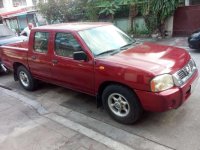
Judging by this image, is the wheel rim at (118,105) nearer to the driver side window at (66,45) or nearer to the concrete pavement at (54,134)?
the concrete pavement at (54,134)

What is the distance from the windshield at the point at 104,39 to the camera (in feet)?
14.1

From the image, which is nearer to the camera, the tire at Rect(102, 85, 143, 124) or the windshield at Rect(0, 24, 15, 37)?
the tire at Rect(102, 85, 143, 124)

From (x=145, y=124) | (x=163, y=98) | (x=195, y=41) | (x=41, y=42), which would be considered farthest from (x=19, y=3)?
(x=163, y=98)

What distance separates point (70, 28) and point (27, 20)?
22249 mm

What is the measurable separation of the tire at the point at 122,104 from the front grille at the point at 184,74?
0.70 m

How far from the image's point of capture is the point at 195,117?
4008 mm

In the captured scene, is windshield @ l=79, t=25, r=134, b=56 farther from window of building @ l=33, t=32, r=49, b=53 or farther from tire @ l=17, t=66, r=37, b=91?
tire @ l=17, t=66, r=37, b=91

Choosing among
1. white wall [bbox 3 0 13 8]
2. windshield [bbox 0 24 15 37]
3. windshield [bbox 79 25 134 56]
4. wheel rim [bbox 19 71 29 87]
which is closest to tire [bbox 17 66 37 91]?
wheel rim [bbox 19 71 29 87]

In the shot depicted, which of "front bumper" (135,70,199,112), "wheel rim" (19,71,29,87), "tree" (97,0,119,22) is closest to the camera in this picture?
"front bumper" (135,70,199,112)

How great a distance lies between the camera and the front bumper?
3.39 metres

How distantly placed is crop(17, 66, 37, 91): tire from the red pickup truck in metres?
0.50

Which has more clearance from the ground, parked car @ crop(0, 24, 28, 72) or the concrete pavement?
parked car @ crop(0, 24, 28, 72)

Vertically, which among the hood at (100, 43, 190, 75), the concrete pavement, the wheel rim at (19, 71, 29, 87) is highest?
the hood at (100, 43, 190, 75)

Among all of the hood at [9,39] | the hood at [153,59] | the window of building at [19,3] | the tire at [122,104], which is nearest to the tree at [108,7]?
the hood at [9,39]
